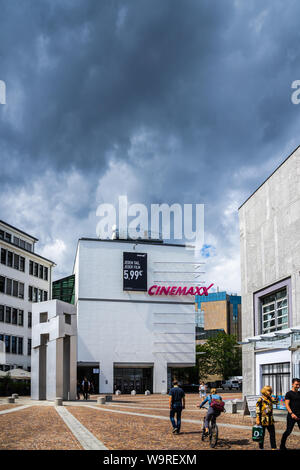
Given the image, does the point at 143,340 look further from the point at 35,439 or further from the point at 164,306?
the point at 35,439

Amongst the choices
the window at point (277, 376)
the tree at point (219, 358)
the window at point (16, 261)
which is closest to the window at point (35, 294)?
the window at point (16, 261)

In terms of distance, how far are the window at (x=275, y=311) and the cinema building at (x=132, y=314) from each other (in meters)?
37.0

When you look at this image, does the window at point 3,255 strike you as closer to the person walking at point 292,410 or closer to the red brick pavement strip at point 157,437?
the red brick pavement strip at point 157,437

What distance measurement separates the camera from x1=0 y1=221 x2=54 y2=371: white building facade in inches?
2349

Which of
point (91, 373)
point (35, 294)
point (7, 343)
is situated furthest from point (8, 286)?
point (91, 373)

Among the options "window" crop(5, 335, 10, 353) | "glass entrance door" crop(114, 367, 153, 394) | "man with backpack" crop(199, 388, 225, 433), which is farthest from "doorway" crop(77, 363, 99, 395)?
"man with backpack" crop(199, 388, 225, 433)

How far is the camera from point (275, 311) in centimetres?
3016

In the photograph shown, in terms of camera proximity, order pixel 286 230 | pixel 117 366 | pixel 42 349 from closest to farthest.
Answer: pixel 286 230, pixel 42 349, pixel 117 366

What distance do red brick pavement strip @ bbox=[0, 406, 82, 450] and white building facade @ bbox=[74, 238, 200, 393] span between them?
44366mm

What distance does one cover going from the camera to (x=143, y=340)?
222 feet

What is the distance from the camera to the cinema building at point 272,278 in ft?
87.7

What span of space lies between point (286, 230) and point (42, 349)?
65.6 ft

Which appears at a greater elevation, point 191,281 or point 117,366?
point 191,281
